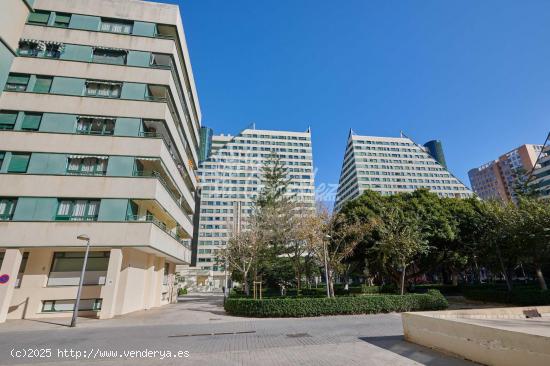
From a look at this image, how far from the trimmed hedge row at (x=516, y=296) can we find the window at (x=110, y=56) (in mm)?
34934

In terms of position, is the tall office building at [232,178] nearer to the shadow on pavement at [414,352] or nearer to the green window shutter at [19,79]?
the green window shutter at [19,79]

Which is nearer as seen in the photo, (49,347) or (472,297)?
(49,347)

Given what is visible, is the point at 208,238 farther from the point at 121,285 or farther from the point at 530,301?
the point at 530,301

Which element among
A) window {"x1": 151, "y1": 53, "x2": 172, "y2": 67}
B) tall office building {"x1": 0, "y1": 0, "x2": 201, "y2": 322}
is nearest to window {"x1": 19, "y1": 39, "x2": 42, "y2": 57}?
tall office building {"x1": 0, "y1": 0, "x2": 201, "y2": 322}

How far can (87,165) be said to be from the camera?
19.8 meters

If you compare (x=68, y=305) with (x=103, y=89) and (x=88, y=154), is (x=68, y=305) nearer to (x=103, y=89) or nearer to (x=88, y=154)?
(x=88, y=154)

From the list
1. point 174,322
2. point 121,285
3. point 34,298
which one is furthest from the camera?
point 121,285

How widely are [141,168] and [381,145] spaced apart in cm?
9936

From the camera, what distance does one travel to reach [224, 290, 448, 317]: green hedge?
54.6 feet

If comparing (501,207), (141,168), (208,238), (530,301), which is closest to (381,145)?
(208,238)

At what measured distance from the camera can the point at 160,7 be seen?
24.3 meters

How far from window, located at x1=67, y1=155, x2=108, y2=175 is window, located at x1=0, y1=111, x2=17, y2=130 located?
4.77 meters

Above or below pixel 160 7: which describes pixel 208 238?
below

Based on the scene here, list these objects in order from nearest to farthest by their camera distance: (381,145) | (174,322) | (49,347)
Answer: (49,347), (174,322), (381,145)
